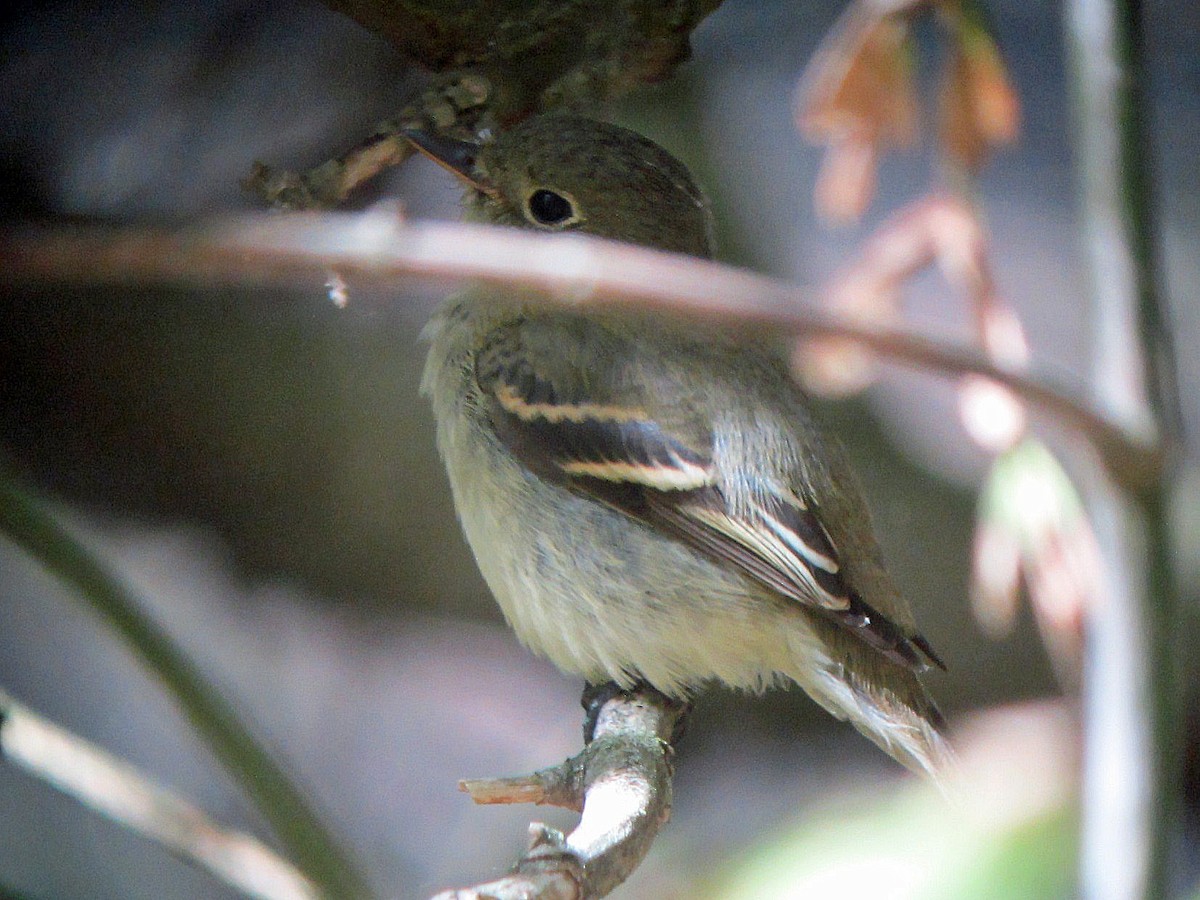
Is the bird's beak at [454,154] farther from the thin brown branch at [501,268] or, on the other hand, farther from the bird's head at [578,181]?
the thin brown branch at [501,268]

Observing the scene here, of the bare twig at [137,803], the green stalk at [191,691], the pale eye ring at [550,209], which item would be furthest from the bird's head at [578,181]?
the bare twig at [137,803]

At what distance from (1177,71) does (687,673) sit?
2674 millimetres

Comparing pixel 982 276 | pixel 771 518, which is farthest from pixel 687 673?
pixel 982 276

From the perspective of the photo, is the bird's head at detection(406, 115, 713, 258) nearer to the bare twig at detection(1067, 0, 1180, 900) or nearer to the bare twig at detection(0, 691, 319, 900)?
the bare twig at detection(0, 691, 319, 900)

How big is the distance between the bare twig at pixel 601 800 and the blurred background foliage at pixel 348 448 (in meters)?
0.40

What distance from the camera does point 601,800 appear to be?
81.0 inches

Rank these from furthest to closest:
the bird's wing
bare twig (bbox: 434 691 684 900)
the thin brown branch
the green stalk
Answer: the bird's wing → the green stalk → bare twig (bbox: 434 691 684 900) → the thin brown branch

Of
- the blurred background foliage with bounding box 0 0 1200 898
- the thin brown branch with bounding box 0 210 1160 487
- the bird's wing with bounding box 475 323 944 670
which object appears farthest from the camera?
the blurred background foliage with bounding box 0 0 1200 898

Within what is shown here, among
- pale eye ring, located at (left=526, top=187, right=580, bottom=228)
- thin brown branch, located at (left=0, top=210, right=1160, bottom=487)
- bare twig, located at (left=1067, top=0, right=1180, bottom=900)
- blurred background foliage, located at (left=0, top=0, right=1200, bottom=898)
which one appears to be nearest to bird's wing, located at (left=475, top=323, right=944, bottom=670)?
pale eye ring, located at (left=526, top=187, right=580, bottom=228)

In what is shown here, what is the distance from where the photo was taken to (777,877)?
121 cm

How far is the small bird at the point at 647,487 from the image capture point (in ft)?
8.34

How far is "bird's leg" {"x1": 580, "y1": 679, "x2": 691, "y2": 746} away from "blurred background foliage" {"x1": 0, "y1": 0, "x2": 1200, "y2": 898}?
35 cm

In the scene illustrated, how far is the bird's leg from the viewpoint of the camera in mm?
2797

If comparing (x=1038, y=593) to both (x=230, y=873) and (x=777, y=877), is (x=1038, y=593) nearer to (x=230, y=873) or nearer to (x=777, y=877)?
(x=777, y=877)
